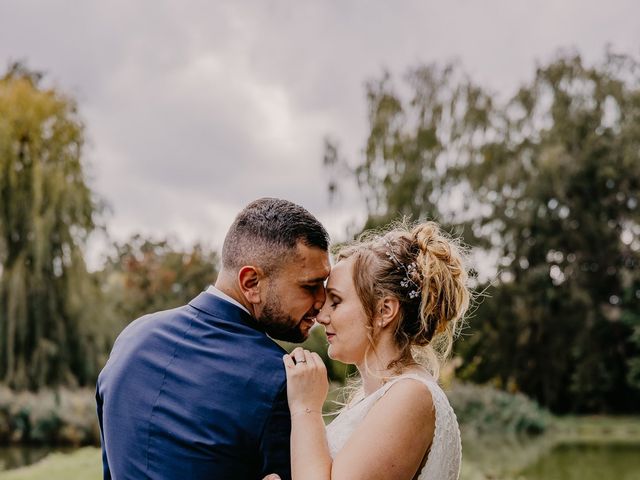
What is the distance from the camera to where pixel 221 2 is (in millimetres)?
12898

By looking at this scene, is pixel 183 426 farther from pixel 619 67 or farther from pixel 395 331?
pixel 619 67

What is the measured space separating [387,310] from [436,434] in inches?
18.1

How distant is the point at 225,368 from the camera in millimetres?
1875

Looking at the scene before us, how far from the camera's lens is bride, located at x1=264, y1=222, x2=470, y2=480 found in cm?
201

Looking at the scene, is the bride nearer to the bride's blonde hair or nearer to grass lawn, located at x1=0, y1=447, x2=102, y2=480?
the bride's blonde hair

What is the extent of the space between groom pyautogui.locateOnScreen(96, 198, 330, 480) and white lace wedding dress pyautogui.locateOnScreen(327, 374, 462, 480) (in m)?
0.29

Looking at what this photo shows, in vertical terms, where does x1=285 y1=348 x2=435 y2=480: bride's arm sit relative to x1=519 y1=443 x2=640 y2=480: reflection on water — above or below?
above

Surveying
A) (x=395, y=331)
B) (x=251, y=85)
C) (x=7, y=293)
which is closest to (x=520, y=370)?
(x=251, y=85)

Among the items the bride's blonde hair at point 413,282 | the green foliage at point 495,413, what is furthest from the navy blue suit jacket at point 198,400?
the green foliage at point 495,413

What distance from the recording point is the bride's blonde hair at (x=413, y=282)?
2.49 meters

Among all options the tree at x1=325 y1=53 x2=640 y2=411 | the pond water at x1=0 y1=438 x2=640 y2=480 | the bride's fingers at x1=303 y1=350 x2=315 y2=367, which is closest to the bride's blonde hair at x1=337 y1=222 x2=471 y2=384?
the bride's fingers at x1=303 y1=350 x2=315 y2=367

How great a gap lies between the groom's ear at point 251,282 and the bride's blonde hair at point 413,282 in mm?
478

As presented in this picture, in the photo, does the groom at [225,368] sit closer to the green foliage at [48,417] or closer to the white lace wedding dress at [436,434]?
the white lace wedding dress at [436,434]

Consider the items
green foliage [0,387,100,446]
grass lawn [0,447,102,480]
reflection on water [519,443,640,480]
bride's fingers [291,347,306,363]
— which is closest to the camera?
bride's fingers [291,347,306,363]
